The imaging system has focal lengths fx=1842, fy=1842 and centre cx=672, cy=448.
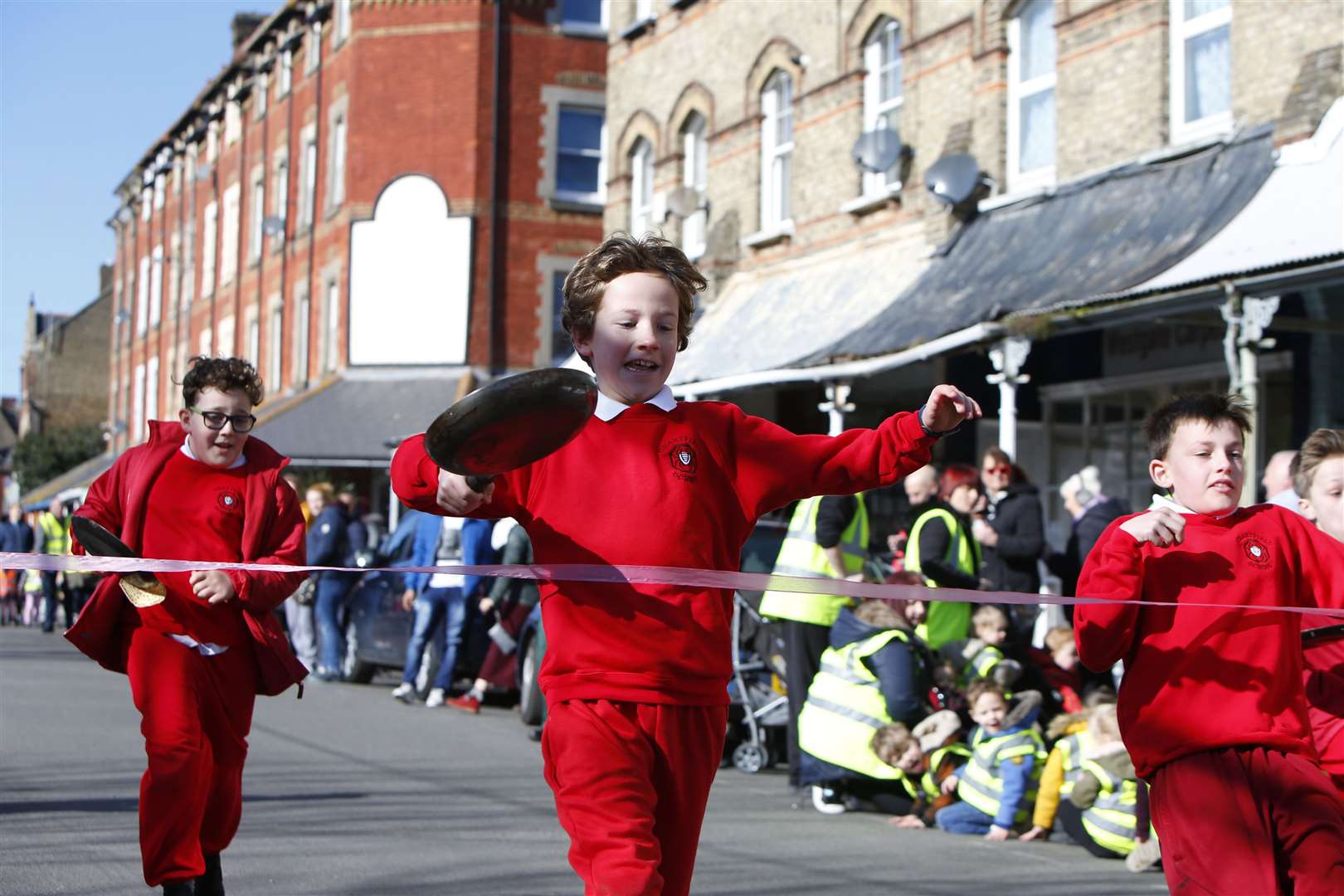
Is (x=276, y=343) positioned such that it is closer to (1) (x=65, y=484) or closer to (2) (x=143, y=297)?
(2) (x=143, y=297)

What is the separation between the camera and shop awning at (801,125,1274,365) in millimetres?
14625

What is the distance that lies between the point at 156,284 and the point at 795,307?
3680 cm

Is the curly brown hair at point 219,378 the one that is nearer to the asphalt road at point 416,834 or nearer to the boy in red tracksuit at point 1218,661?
the asphalt road at point 416,834

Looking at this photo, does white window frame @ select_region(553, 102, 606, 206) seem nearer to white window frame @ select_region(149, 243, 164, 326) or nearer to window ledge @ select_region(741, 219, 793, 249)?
window ledge @ select_region(741, 219, 793, 249)

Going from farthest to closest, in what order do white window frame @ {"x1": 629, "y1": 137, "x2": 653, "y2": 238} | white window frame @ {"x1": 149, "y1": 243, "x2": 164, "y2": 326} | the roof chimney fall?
white window frame @ {"x1": 149, "y1": 243, "x2": 164, "y2": 326} < the roof chimney < white window frame @ {"x1": 629, "y1": 137, "x2": 653, "y2": 238}

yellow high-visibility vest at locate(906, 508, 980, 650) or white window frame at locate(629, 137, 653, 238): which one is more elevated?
white window frame at locate(629, 137, 653, 238)

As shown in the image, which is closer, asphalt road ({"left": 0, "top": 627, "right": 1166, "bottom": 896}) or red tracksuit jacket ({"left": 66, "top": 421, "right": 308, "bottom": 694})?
red tracksuit jacket ({"left": 66, "top": 421, "right": 308, "bottom": 694})

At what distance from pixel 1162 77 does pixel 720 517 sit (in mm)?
13349

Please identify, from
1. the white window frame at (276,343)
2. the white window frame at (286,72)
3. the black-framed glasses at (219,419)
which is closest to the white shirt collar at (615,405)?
the black-framed glasses at (219,419)

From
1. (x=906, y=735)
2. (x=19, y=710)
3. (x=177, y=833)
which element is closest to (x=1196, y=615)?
(x=177, y=833)

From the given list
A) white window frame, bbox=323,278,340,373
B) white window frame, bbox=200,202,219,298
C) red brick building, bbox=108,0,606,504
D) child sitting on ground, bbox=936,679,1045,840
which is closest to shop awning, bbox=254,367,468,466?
red brick building, bbox=108,0,606,504

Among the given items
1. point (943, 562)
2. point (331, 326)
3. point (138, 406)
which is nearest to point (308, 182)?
point (331, 326)

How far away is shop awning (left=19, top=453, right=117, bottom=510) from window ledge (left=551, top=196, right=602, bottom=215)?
77.3ft

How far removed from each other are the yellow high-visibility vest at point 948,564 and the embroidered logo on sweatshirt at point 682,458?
5.90 meters
